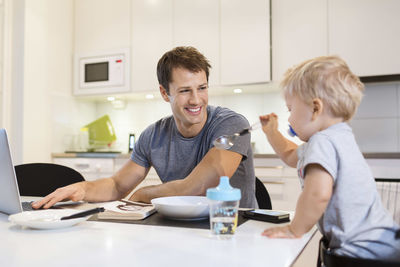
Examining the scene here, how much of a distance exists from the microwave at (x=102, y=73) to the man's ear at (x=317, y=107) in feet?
9.16

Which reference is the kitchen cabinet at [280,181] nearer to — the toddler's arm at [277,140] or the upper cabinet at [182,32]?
the upper cabinet at [182,32]

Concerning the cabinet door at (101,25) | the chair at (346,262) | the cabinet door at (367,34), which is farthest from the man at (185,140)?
the cabinet door at (101,25)

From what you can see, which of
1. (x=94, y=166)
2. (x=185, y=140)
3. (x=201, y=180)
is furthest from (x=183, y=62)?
(x=94, y=166)

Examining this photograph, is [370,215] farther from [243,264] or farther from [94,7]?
[94,7]

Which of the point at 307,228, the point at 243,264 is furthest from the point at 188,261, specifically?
the point at 307,228

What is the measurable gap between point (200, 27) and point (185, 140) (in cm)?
189

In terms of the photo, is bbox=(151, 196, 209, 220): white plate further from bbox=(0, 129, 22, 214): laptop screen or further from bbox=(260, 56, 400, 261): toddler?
bbox=(0, 129, 22, 214): laptop screen

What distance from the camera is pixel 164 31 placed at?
3381mm

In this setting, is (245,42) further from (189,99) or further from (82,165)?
(82,165)

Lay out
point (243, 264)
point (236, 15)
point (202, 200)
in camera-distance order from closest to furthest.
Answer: point (243, 264) → point (202, 200) → point (236, 15)

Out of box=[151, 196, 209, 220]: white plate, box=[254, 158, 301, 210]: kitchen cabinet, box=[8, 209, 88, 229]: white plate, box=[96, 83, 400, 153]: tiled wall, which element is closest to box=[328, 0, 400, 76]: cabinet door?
box=[96, 83, 400, 153]: tiled wall

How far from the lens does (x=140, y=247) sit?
75 centimetres

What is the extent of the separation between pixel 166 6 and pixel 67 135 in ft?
5.22

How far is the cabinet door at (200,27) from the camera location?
320 centimetres
